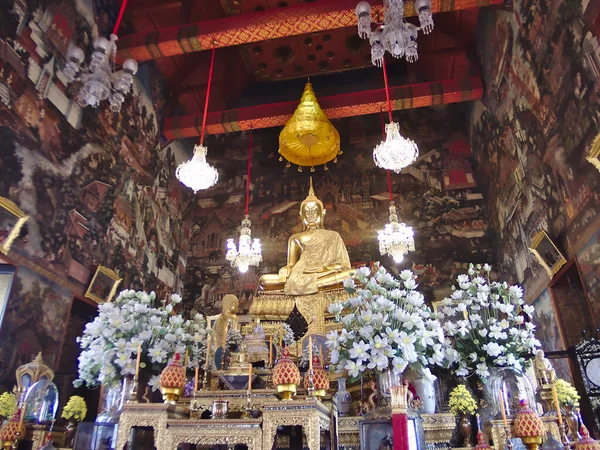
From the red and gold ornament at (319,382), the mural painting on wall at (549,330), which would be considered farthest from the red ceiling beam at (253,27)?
the red and gold ornament at (319,382)

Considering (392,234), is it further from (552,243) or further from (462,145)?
(462,145)

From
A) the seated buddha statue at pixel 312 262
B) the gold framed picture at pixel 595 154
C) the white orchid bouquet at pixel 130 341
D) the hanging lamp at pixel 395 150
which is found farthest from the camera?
the seated buddha statue at pixel 312 262

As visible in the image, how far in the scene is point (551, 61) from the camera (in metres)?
5.30

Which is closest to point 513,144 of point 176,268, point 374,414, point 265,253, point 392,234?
point 392,234

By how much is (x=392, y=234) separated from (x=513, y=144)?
7.29ft

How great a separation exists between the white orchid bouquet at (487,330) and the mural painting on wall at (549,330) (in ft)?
8.21

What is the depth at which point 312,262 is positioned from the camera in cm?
693

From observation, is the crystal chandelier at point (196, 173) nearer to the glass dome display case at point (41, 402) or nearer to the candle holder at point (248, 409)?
the glass dome display case at point (41, 402)

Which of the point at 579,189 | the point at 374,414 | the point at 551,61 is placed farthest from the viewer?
the point at 551,61

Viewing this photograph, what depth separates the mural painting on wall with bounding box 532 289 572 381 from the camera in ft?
18.3

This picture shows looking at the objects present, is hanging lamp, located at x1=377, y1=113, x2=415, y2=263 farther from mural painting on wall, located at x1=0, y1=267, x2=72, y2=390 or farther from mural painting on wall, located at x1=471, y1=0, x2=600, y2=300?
mural painting on wall, located at x1=0, y1=267, x2=72, y2=390

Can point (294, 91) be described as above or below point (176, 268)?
above

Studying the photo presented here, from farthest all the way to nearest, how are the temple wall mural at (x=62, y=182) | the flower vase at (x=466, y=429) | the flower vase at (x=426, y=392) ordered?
the temple wall mural at (x=62, y=182), the flower vase at (x=426, y=392), the flower vase at (x=466, y=429)

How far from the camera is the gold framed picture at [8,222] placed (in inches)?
175
